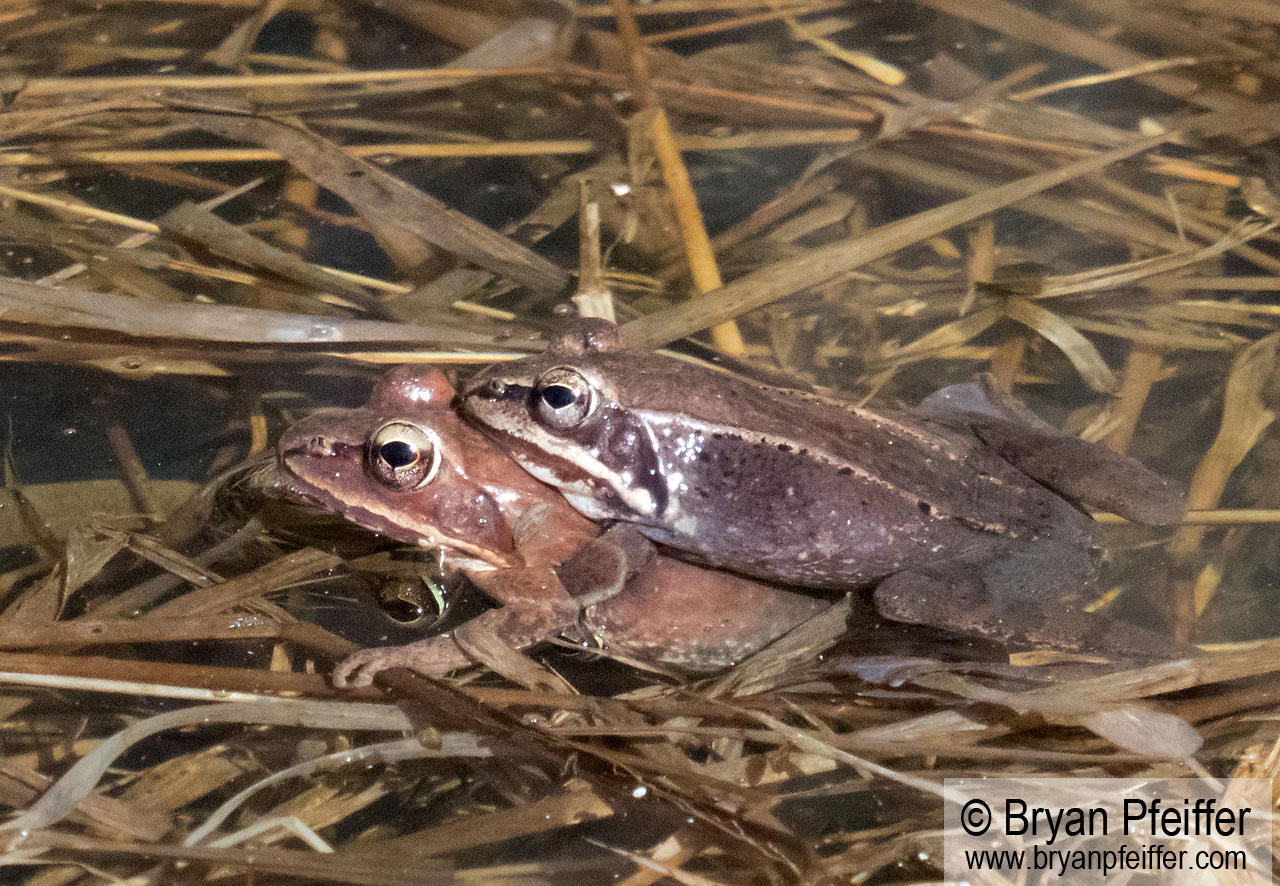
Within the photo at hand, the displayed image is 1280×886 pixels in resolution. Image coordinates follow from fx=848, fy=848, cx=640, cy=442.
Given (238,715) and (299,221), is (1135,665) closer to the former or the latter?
(238,715)

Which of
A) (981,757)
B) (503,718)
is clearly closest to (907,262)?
(981,757)

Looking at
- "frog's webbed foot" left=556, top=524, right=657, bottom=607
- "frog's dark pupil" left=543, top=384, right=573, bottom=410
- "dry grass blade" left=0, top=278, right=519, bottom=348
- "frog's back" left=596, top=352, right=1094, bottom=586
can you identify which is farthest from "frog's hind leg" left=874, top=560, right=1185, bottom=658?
"dry grass blade" left=0, top=278, right=519, bottom=348

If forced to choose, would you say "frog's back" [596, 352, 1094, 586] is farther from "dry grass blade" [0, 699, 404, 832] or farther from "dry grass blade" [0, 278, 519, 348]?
"dry grass blade" [0, 278, 519, 348]

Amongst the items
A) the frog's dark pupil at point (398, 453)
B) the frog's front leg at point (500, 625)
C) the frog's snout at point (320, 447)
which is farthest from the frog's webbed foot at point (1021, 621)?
the frog's snout at point (320, 447)

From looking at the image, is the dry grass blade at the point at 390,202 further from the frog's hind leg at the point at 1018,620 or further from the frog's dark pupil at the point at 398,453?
the frog's hind leg at the point at 1018,620

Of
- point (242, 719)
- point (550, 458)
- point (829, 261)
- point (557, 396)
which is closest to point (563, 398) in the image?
point (557, 396)

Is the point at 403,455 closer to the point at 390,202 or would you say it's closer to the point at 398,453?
the point at 398,453
